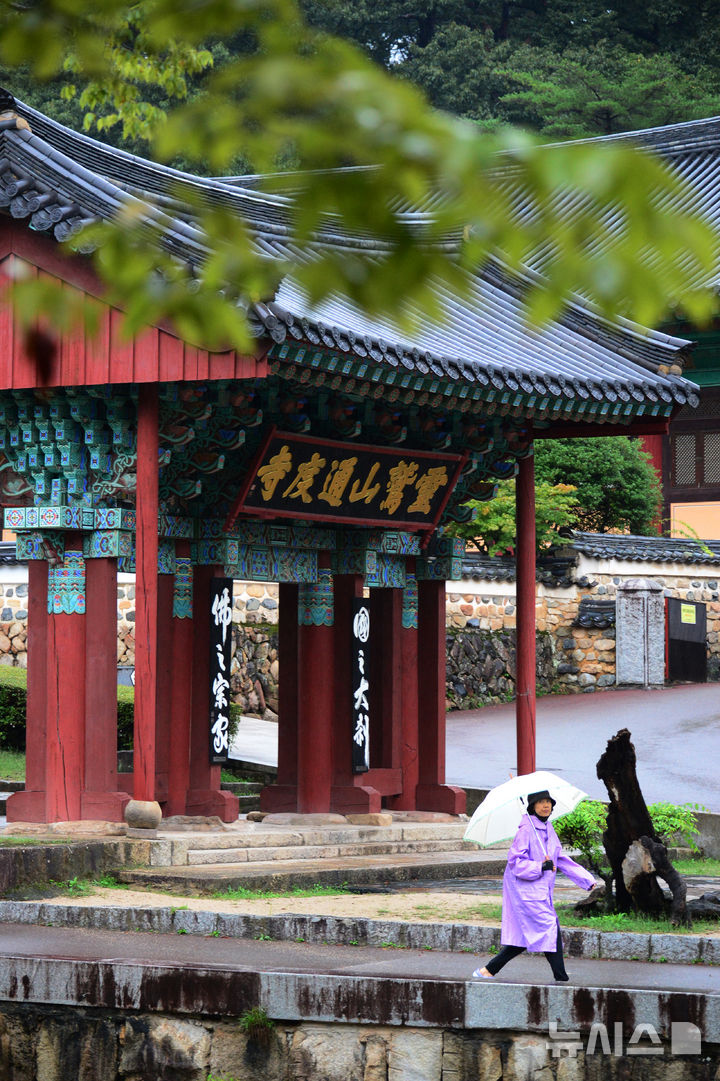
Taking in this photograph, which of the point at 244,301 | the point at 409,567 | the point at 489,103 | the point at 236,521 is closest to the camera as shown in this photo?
the point at 244,301

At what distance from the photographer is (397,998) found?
25.0 ft

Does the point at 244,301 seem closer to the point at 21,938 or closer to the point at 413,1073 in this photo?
the point at 21,938

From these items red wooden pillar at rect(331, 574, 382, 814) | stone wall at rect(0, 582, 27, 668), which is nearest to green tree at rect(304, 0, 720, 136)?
stone wall at rect(0, 582, 27, 668)

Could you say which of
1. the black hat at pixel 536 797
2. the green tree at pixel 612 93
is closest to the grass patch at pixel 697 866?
the black hat at pixel 536 797

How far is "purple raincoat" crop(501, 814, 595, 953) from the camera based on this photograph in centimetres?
809

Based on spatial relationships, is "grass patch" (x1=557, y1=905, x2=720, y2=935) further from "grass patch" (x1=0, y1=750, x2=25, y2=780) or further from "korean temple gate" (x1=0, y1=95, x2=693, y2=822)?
"grass patch" (x1=0, y1=750, x2=25, y2=780)

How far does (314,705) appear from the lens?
14.0 meters

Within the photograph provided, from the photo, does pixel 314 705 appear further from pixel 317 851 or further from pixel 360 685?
pixel 317 851

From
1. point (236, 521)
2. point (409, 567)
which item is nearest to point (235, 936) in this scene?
point (236, 521)

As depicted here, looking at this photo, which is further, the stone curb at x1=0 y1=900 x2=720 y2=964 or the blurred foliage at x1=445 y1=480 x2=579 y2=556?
the blurred foliage at x1=445 y1=480 x2=579 y2=556

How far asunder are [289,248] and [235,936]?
6956 millimetres

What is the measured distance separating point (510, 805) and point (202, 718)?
4392 mm

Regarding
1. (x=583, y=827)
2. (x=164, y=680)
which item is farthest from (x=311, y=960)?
(x=164, y=680)

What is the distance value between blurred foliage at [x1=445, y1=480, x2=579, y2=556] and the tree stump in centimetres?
1666
